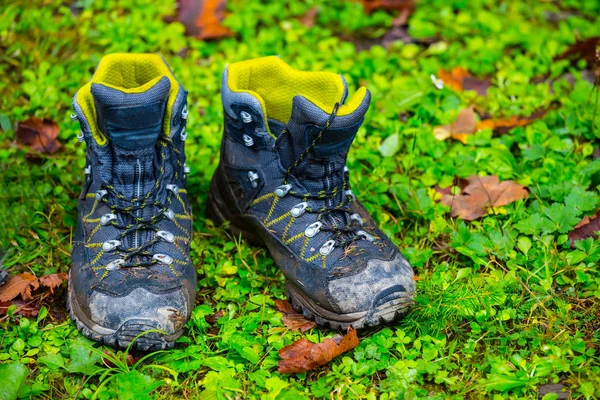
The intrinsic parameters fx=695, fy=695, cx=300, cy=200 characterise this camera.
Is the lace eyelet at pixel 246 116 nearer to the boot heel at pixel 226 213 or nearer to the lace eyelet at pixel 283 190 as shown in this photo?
the lace eyelet at pixel 283 190

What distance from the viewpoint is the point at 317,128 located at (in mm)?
2562

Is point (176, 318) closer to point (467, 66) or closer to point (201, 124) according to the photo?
point (201, 124)

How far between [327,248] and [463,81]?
6.34 ft

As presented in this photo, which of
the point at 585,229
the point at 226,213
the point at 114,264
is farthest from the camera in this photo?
the point at 226,213

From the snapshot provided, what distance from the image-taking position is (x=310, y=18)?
15.4 feet

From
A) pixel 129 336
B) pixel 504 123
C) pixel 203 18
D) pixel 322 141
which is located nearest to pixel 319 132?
pixel 322 141

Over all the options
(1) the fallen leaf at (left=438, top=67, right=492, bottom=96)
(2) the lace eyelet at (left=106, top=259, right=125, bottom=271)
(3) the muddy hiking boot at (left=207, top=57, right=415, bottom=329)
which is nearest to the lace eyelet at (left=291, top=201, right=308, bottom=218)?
(3) the muddy hiking boot at (left=207, top=57, right=415, bottom=329)

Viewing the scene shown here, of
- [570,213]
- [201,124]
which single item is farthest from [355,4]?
[570,213]

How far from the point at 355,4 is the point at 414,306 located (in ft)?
9.00

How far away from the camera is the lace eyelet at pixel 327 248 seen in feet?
8.89

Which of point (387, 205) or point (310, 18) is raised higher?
point (310, 18)

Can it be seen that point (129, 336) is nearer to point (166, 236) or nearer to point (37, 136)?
point (166, 236)

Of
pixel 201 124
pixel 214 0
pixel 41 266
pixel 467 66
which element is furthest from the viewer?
pixel 214 0

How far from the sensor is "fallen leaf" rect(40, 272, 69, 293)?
2.81 metres
